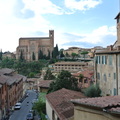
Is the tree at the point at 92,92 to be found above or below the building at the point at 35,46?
below

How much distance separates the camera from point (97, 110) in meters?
7.42

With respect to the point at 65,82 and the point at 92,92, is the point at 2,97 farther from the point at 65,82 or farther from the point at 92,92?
the point at 92,92

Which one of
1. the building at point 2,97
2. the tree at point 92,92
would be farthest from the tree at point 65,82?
the building at point 2,97

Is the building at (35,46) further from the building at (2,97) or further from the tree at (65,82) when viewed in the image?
the tree at (65,82)

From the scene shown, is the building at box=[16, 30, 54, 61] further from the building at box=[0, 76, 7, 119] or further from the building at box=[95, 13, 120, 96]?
the building at box=[95, 13, 120, 96]

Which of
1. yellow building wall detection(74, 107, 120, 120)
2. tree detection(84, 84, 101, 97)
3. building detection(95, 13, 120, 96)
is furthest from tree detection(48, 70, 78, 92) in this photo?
yellow building wall detection(74, 107, 120, 120)

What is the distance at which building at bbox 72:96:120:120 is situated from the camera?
6.57 m

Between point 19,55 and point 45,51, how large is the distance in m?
19.8

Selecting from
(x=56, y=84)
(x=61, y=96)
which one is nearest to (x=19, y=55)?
(x=56, y=84)

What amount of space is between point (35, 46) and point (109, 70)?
12525 centimetres

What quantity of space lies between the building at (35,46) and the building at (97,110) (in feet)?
440

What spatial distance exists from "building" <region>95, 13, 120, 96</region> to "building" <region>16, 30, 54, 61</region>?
11577 centimetres

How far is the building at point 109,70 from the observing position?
21594mm

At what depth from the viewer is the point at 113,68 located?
22.6m
